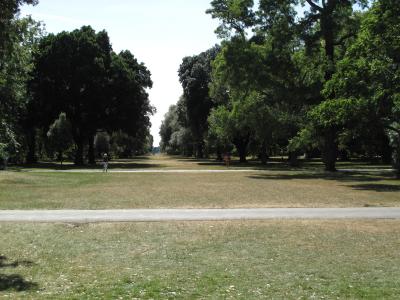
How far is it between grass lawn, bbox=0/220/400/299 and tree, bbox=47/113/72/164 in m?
40.6

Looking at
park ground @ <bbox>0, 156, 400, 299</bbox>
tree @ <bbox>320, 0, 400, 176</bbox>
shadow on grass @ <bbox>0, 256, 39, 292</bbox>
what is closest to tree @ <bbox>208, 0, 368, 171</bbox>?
tree @ <bbox>320, 0, 400, 176</bbox>

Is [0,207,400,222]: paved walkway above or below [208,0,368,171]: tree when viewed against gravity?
below

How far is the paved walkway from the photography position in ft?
45.0

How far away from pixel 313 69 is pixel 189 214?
2582 centimetres

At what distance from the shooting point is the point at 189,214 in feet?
47.4


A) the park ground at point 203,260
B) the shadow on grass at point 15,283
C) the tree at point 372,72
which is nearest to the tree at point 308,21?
the tree at point 372,72

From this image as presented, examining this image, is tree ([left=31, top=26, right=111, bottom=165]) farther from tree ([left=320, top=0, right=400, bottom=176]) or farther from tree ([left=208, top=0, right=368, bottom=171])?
tree ([left=320, top=0, right=400, bottom=176])

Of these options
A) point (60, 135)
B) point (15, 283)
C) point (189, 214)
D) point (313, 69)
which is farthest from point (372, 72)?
point (60, 135)

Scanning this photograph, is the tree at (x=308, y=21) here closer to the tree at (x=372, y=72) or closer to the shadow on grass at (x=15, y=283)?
the tree at (x=372, y=72)

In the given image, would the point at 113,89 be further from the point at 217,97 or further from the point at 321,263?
the point at 321,263

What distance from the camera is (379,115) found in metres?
31.1

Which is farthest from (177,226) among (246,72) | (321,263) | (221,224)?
(246,72)

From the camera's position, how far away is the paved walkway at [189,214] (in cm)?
1371

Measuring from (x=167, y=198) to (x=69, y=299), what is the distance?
11807 millimetres
